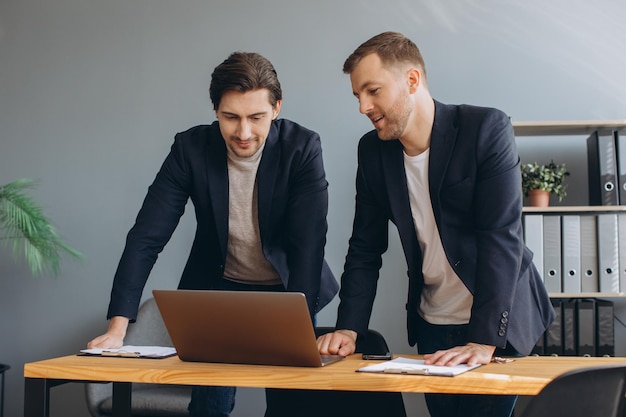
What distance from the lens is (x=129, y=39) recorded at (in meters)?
3.79

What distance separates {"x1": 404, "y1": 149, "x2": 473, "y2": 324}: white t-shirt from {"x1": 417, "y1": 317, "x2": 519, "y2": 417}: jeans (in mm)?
30

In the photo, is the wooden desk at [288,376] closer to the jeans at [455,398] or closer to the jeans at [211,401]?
the jeans at [455,398]

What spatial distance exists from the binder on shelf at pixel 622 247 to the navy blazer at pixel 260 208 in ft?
4.95

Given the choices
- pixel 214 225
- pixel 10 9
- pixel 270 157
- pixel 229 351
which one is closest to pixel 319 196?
pixel 270 157

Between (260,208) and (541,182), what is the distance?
1.57 metres

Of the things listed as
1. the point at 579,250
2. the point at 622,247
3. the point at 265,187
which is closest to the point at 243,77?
the point at 265,187

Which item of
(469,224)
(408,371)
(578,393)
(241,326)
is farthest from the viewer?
(469,224)

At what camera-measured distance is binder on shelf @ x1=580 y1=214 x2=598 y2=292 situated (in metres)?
3.14

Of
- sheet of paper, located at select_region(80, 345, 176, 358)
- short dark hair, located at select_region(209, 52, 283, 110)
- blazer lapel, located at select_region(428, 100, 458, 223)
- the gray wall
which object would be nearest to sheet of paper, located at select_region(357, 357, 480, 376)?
blazer lapel, located at select_region(428, 100, 458, 223)

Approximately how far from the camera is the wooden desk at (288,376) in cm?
140

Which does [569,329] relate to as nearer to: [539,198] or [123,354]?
[539,198]

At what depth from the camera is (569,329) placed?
312cm

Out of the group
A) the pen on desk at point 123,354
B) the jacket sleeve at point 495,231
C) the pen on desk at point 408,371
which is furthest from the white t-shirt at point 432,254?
the pen on desk at point 123,354

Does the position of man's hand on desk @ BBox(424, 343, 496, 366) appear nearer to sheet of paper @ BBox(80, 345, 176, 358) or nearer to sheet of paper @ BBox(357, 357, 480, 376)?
sheet of paper @ BBox(357, 357, 480, 376)
